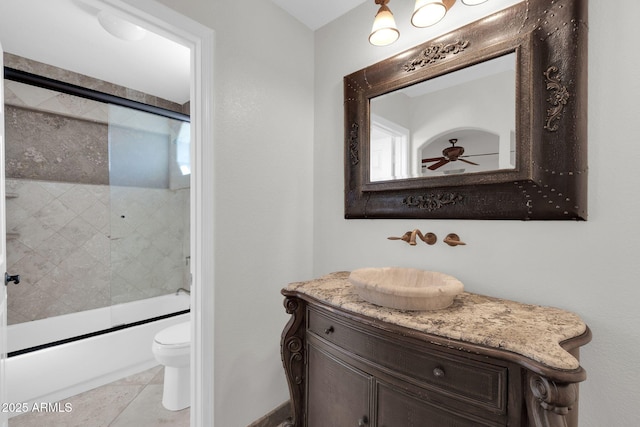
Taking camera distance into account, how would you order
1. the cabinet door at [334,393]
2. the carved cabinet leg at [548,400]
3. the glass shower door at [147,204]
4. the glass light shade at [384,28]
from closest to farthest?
the carved cabinet leg at [548,400]
the cabinet door at [334,393]
the glass light shade at [384,28]
the glass shower door at [147,204]

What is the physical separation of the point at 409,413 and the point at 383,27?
1519 millimetres

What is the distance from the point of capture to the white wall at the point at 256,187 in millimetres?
1395

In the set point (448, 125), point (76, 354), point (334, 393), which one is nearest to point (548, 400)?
point (334, 393)

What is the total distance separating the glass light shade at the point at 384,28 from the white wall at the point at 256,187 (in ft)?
2.12

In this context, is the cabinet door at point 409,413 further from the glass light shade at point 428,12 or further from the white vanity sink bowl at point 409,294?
the glass light shade at point 428,12

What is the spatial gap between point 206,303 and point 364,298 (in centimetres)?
82

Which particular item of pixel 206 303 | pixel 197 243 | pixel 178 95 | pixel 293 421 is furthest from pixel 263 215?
pixel 178 95

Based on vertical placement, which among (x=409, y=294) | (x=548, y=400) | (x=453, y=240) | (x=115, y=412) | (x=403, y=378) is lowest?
(x=115, y=412)

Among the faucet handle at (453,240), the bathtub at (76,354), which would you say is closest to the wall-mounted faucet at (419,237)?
the faucet handle at (453,240)

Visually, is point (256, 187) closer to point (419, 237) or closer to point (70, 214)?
point (419, 237)

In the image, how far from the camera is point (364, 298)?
3.35 feet

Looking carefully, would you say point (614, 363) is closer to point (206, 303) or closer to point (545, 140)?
point (545, 140)

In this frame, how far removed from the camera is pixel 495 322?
0.83 m

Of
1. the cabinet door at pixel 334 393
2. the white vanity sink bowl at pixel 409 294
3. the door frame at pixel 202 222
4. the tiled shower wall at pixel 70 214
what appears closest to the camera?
the white vanity sink bowl at pixel 409 294
